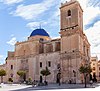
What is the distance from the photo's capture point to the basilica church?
43.9m

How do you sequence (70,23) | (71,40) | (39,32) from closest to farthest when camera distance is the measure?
(71,40) → (70,23) → (39,32)

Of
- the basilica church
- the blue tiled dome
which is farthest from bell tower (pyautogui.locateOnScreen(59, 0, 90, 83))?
the blue tiled dome

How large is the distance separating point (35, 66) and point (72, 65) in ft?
37.3

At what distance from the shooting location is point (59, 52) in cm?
4700

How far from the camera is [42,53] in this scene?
2014 inches

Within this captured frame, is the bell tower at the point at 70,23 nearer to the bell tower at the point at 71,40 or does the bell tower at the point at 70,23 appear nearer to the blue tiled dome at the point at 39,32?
the bell tower at the point at 71,40

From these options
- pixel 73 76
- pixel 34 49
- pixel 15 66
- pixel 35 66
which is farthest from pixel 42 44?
pixel 73 76

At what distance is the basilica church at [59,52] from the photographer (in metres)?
43.9

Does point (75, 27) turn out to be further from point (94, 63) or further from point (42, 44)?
point (94, 63)

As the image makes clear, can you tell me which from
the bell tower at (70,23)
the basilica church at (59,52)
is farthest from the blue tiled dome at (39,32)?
the bell tower at (70,23)

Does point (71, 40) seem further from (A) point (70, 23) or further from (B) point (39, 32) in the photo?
(B) point (39, 32)

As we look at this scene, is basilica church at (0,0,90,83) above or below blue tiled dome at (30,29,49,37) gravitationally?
Result: below

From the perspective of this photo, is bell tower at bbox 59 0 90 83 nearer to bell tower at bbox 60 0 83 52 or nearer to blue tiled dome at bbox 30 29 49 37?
bell tower at bbox 60 0 83 52

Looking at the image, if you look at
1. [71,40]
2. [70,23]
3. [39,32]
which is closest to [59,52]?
[71,40]
